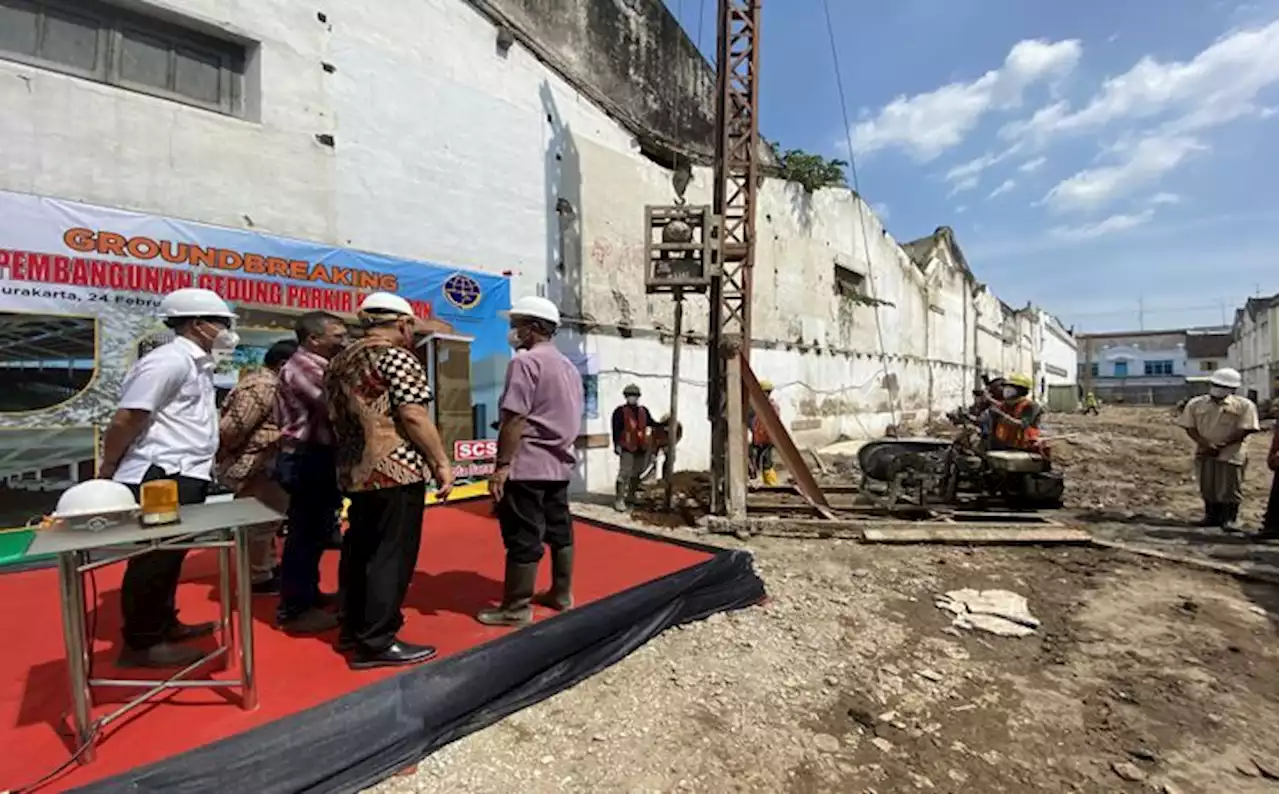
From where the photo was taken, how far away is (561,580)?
3496 millimetres

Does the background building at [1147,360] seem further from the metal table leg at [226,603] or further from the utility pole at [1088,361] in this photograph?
the metal table leg at [226,603]

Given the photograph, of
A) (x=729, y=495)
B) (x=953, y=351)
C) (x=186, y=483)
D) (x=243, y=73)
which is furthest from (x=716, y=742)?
(x=953, y=351)

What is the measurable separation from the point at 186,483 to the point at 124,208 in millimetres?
3373

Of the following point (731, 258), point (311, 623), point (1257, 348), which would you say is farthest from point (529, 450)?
point (1257, 348)

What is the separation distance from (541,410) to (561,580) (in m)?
0.94

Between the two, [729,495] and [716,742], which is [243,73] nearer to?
[729,495]

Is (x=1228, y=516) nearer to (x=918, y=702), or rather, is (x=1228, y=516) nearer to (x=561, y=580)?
(x=918, y=702)

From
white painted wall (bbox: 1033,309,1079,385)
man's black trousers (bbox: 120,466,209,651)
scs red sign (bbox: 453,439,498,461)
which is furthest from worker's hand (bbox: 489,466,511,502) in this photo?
white painted wall (bbox: 1033,309,1079,385)

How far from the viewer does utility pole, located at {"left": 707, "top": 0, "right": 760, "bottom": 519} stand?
6.91m

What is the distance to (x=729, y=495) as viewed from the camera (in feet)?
22.3

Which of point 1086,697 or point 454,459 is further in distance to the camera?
point 454,459

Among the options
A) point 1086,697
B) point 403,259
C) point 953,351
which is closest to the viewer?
point 1086,697

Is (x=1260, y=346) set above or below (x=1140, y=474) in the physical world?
above

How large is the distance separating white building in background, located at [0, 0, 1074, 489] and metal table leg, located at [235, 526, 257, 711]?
160 inches
